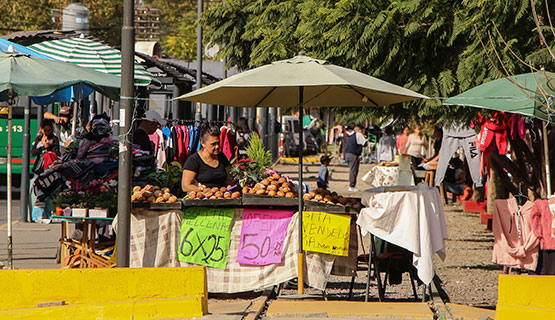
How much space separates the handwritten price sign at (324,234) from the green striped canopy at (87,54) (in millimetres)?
6353

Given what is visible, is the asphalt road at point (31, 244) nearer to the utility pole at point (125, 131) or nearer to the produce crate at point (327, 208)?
the utility pole at point (125, 131)

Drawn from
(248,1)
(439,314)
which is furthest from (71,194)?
(248,1)

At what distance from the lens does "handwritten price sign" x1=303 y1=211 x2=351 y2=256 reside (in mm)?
8930

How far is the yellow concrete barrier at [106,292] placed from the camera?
25.3ft

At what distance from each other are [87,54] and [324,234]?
7870 millimetres

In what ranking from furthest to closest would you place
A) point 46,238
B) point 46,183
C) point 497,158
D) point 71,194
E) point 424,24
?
1. point 497,158
2. point 46,238
3. point 424,24
4. point 46,183
5. point 71,194

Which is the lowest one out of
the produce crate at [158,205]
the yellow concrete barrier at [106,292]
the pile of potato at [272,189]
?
the yellow concrete barrier at [106,292]

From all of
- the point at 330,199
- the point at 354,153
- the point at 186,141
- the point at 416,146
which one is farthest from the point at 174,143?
the point at 416,146

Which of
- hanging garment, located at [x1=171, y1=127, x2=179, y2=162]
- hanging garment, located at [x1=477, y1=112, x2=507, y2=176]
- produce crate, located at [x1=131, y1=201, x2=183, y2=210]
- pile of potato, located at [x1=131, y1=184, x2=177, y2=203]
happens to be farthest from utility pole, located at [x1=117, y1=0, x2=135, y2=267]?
hanging garment, located at [x1=171, y1=127, x2=179, y2=162]

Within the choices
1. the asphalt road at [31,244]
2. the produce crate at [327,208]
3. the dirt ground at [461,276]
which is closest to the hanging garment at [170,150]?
the asphalt road at [31,244]

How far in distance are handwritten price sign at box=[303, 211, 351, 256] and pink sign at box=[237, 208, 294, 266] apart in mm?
256

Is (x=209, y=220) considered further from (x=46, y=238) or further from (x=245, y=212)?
(x=46, y=238)

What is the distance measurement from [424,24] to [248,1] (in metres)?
4.57

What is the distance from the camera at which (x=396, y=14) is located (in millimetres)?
12062
